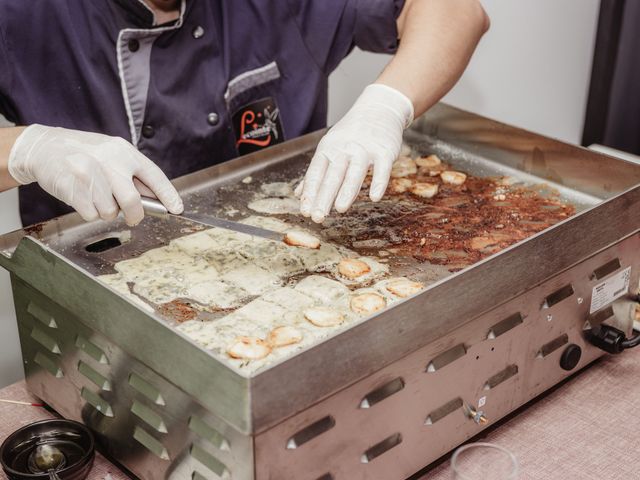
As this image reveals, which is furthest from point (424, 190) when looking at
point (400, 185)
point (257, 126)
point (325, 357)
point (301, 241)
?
point (325, 357)

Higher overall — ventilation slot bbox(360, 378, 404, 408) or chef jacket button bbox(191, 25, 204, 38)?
chef jacket button bbox(191, 25, 204, 38)

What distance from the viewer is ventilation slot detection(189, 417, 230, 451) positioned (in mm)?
1256

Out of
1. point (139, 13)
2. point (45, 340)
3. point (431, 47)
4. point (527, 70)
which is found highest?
point (139, 13)

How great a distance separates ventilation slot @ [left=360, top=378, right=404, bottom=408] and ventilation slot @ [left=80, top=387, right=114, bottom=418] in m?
0.50

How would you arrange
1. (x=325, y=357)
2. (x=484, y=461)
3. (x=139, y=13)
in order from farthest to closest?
(x=139, y=13), (x=484, y=461), (x=325, y=357)

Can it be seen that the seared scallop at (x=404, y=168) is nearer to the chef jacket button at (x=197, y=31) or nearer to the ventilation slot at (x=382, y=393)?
the chef jacket button at (x=197, y=31)

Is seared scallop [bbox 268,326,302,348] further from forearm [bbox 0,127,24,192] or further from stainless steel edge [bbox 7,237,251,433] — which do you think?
forearm [bbox 0,127,24,192]

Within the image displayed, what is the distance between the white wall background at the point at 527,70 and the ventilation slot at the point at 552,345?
1.68m

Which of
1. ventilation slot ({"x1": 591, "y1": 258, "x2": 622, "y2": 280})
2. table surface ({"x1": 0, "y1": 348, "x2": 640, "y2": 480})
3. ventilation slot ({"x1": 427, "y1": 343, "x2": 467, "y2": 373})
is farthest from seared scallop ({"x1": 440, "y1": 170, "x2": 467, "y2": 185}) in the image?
ventilation slot ({"x1": 427, "y1": 343, "x2": 467, "y2": 373})

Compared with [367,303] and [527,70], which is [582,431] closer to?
[367,303]

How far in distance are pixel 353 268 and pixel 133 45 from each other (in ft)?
2.74

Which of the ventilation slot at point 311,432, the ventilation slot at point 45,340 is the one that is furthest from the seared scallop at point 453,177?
the ventilation slot at point 45,340

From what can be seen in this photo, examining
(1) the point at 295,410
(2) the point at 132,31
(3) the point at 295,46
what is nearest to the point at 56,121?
(2) the point at 132,31

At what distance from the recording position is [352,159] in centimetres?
176
